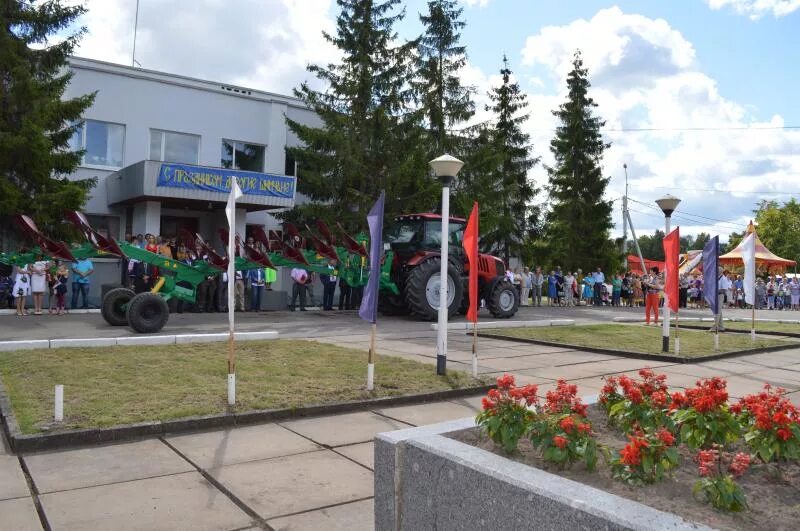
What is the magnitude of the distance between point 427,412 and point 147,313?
7.67 m

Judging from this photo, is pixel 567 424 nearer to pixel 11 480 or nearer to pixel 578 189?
pixel 11 480

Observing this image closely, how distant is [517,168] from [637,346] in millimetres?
23026

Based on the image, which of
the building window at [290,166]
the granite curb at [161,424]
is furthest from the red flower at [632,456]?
the building window at [290,166]

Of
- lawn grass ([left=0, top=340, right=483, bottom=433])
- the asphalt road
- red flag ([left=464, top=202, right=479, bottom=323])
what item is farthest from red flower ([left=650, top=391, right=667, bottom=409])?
the asphalt road

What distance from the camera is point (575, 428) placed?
11.1ft

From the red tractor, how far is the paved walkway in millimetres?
9072

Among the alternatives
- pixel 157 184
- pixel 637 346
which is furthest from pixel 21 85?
pixel 637 346

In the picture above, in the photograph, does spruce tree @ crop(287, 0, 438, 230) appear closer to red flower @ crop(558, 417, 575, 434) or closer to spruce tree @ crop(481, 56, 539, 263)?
spruce tree @ crop(481, 56, 539, 263)

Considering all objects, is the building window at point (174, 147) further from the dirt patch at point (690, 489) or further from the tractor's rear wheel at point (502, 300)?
the dirt patch at point (690, 489)

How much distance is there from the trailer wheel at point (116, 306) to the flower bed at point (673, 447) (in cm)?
1153

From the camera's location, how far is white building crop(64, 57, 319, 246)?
2183 centimetres

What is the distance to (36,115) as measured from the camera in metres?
17.2

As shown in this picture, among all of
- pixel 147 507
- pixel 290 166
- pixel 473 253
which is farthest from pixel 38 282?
pixel 147 507

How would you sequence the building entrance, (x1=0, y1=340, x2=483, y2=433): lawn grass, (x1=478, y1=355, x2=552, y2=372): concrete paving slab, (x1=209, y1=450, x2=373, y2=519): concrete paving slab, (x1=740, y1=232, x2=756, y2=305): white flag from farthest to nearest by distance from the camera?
1. the building entrance
2. (x1=740, y1=232, x2=756, y2=305): white flag
3. (x1=478, y1=355, x2=552, y2=372): concrete paving slab
4. (x1=0, y1=340, x2=483, y2=433): lawn grass
5. (x1=209, y1=450, x2=373, y2=519): concrete paving slab
